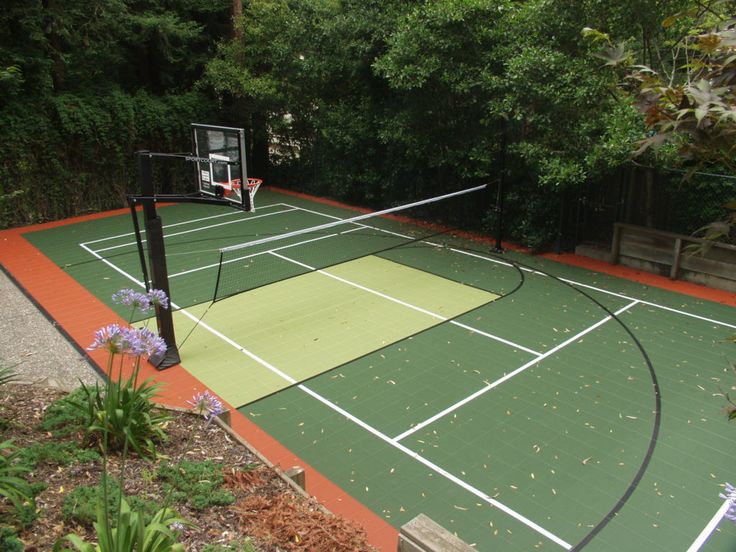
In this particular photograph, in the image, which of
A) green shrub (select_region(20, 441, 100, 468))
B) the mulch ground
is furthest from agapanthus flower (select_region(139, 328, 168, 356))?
green shrub (select_region(20, 441, 100, 468))

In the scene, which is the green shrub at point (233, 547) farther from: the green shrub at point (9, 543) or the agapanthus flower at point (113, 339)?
the agapanthus flower at point (113, 339)

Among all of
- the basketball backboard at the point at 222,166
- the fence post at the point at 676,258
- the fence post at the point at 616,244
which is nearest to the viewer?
the basketball backboard at the point at 222,166

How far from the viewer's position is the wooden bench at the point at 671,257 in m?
10.7

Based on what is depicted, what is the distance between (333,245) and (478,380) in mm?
6621

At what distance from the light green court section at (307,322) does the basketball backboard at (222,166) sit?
6.74ft

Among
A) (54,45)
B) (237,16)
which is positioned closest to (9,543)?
(54,45)

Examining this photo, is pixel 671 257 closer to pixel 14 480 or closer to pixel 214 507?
pixel 214 507

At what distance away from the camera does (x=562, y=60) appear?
10.6 meters

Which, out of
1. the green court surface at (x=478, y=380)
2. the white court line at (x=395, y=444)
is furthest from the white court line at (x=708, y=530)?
the white court line at (x=395, y=444)

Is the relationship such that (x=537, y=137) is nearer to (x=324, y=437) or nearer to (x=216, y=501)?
(x=324, y=437)

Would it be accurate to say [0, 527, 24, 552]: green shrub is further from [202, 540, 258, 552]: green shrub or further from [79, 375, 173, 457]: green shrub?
[79, 375, 173, 457]: green shrub

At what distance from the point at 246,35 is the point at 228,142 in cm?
1076

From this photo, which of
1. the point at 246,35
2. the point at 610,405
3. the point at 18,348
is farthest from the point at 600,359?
the point at 246,35

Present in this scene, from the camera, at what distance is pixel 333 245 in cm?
1372
